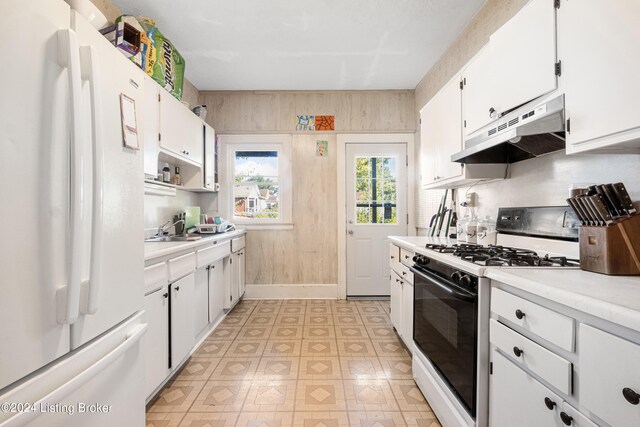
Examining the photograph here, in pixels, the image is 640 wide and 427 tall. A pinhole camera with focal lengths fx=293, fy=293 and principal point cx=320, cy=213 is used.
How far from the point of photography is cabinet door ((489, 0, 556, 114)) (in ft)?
4.28

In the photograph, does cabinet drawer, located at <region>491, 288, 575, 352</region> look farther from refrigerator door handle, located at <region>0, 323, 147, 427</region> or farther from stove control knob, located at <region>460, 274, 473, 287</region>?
refrigerator door handle, located at <region>0, 323, 147, 427</region>

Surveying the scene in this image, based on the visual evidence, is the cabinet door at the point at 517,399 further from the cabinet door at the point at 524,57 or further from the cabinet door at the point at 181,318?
the cabinet door at the point at 181,318

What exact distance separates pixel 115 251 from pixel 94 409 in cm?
46

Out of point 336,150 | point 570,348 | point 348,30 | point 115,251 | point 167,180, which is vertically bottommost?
point 570,348

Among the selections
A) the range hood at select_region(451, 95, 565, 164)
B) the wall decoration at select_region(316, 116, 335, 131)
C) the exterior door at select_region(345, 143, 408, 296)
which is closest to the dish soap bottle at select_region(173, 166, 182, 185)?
the wall decoration at select_region(316, 116, 335, 131)

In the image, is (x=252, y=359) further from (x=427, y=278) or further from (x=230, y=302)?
(x=427, y=278)

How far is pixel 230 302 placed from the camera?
10.8ft

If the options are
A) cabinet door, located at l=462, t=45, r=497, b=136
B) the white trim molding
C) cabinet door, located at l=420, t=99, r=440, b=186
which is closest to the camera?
cabinet door, located at l=462, t=45, r=497, b=136

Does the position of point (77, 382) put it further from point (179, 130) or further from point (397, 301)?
point (179, 130)

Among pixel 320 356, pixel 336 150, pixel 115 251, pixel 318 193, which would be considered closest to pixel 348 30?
pixel 336 150

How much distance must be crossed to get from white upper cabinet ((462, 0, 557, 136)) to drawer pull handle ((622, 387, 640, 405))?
1.17 metres

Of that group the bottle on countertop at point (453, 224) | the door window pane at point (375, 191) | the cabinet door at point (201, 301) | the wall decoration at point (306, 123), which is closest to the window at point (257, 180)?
the wall decoration at point (306, 123)

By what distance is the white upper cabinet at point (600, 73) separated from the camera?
965 millimetres

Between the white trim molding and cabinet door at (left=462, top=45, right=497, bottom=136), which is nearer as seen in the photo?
cabinet door at (left=462, top=45, right=497, bottom=136)
